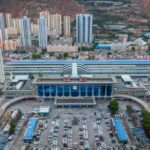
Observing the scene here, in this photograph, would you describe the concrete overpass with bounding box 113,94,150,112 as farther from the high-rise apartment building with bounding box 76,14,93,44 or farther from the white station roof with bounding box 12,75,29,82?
the high-rise apartment building with bounding box 76,14,93,44

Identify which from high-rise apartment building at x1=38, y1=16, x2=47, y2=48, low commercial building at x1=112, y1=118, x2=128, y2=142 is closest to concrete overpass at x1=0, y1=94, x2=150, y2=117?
low commercial building at x1=112, y1=118, x2=128, y2=142

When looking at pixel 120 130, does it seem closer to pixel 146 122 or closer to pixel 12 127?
pixel 146 122

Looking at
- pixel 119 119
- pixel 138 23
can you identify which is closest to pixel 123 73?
pixel 119 119

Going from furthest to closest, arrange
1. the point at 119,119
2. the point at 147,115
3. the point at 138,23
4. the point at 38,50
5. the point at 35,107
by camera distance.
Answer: the point at 138,23 → the point at 38,50 → the point at 35,107 → the point at 119,119 → the point at 147,115

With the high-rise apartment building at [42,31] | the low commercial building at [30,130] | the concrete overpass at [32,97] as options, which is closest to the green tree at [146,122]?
the concrete overpass at [32,97]

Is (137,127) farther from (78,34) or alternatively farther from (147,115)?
(78,34)

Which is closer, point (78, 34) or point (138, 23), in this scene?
point (78, 34)
